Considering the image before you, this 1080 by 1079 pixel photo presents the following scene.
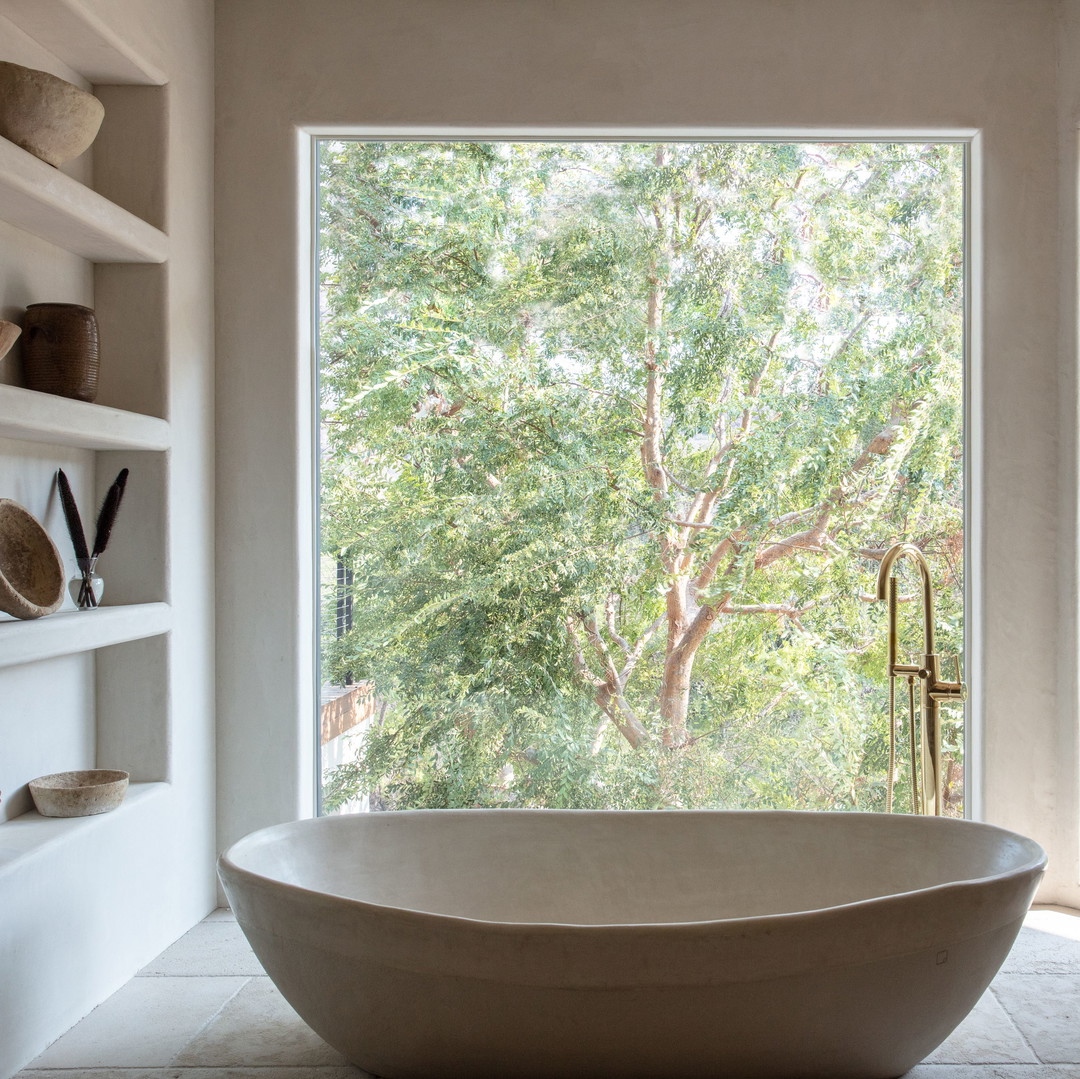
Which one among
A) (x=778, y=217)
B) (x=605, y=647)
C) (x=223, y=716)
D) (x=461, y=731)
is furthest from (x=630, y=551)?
(x=223, y=716)

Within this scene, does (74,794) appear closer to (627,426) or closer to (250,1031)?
(250,1031)

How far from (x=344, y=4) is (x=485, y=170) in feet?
1.94

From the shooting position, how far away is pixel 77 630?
2.10 m

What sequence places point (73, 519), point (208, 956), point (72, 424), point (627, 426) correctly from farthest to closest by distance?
point (627, 426) < point (208, 956) < point (73, 519) < point (72, 424)

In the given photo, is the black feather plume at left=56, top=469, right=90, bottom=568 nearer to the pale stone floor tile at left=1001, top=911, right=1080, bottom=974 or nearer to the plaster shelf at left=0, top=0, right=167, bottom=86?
the plaster shelf at left=0, top=0, right=167, bottom=86

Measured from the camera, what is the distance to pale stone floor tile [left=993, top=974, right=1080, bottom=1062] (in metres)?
1.98

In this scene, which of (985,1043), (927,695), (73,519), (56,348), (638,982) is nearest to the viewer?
(638,982)

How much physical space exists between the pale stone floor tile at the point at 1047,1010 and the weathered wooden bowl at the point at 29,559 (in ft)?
7.18

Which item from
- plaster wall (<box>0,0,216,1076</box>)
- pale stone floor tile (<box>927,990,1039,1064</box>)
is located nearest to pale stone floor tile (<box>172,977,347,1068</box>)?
plaster wall (<box>0,0,216,1076</box>)

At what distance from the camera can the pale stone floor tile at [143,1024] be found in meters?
1.93

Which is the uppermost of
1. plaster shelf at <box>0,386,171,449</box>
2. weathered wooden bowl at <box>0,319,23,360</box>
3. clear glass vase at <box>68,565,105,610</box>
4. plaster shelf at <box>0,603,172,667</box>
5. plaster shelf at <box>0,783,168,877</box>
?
weathered wooden bowl at <box>0,319,23,360</box>

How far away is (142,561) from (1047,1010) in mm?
2329

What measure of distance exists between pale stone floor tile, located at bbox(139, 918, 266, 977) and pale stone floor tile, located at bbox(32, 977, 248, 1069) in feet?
0.15

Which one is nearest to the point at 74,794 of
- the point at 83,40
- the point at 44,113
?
the point at 44,113
